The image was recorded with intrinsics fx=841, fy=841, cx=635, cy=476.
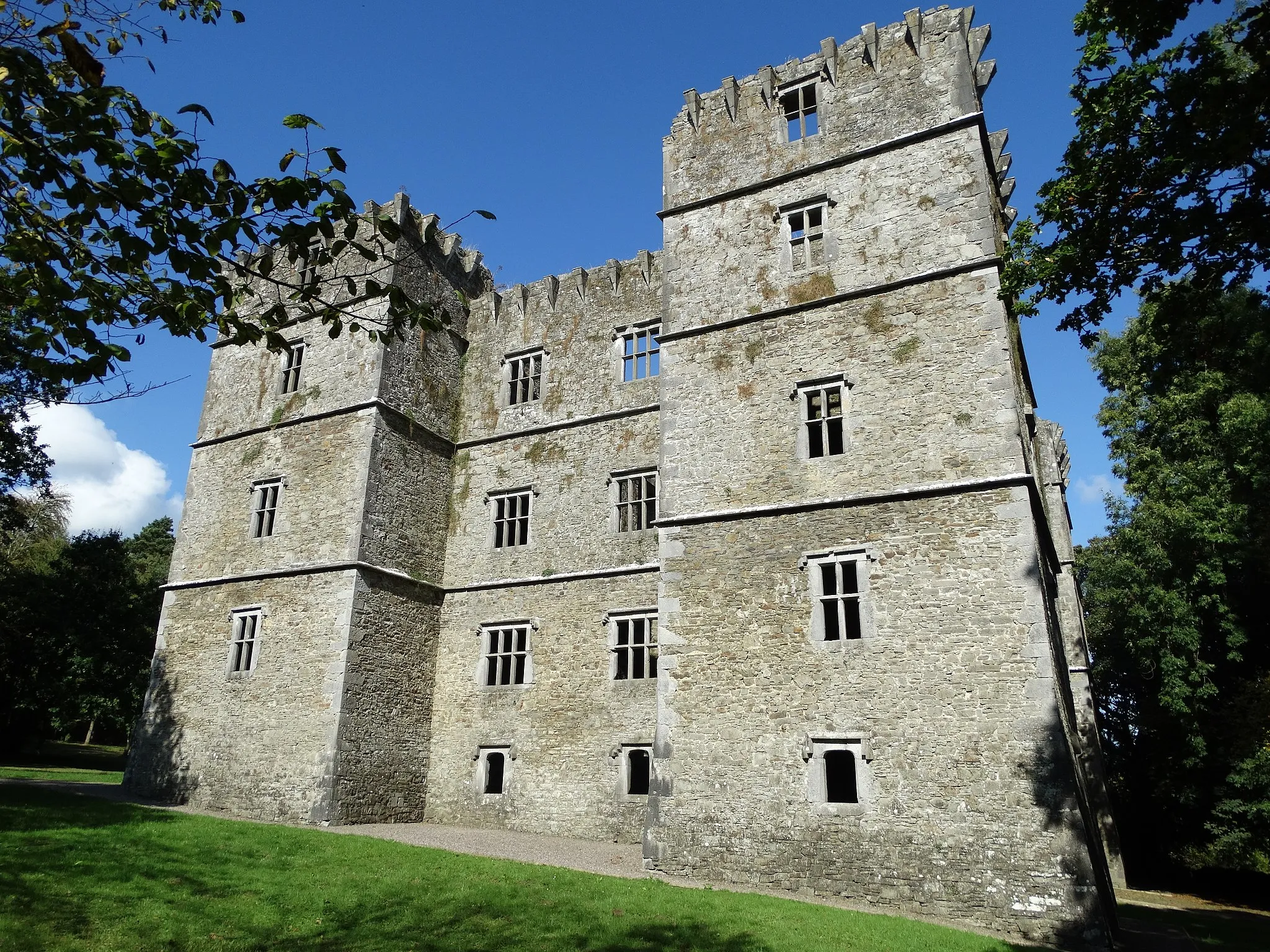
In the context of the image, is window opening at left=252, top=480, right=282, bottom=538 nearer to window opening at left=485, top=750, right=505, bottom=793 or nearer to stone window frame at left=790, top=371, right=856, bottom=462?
window opening at left=485, top=750, right=505, bottom=793

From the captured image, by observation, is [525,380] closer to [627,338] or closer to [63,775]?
[627,338]

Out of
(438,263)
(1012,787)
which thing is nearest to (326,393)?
(438,263)

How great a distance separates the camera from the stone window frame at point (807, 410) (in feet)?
48.8

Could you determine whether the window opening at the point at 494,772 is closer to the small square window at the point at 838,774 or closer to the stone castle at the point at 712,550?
the stone castle at the point at 712,550

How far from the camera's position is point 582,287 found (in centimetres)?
2264

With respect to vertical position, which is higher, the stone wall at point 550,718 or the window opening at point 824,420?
the window opening at point 824,420

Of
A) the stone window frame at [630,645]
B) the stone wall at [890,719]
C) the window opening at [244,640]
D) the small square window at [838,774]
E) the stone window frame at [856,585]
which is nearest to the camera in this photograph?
the stone wall at [890,719]

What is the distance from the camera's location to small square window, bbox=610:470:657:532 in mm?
19859

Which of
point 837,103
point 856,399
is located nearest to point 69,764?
point 856,399

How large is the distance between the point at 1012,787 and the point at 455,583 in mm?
13892

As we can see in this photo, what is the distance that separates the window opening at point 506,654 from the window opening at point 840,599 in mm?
8331

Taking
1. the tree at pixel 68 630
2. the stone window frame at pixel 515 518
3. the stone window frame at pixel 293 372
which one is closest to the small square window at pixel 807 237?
the stone window frame at pixel 515 518

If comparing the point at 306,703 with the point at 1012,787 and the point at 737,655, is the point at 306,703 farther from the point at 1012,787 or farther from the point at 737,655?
the point at 1012,787

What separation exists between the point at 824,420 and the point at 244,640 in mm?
14575
